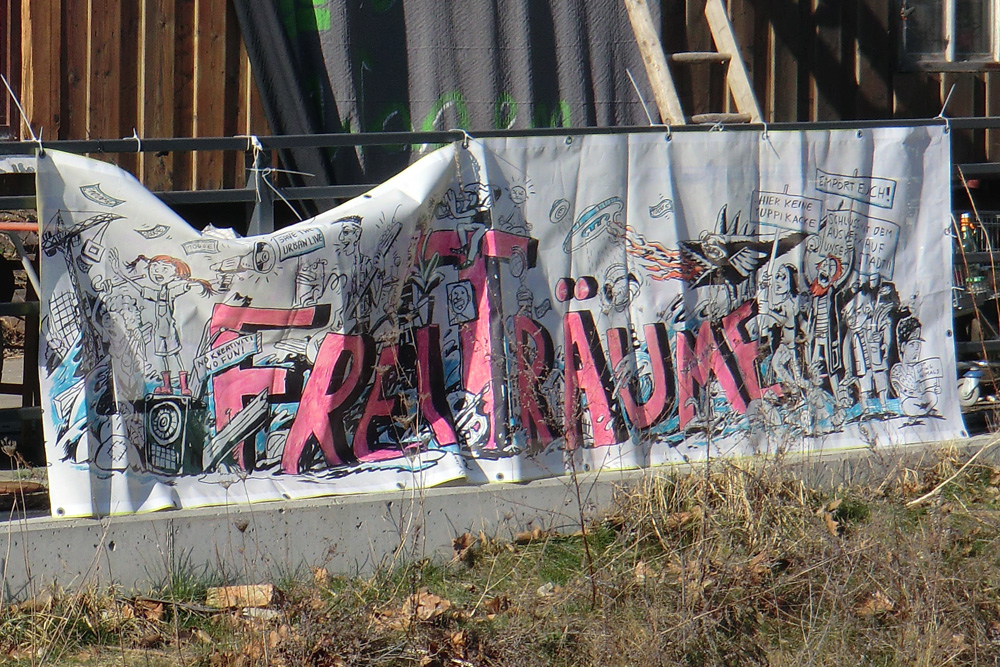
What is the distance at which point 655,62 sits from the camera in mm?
5918

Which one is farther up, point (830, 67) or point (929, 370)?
point (830, 67)

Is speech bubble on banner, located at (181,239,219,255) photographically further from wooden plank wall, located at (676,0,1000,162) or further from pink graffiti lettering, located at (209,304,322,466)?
wooden plank wall, located at (676,0,1000,162)

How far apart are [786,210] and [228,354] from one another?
3.07 meters

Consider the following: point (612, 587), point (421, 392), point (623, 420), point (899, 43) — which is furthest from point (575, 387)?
point (899, 43)

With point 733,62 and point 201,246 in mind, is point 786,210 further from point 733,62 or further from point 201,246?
point 201,246

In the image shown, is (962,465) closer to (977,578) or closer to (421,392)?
(977,578)

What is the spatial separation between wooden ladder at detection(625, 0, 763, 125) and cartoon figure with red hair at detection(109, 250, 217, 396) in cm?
280

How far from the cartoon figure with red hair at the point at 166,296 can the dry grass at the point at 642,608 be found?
913 mm

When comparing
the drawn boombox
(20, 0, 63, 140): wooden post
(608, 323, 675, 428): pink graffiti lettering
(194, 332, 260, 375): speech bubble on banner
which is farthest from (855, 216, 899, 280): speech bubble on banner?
(20, 0, 63, 140): wooden post

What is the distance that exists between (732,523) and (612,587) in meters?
0.79

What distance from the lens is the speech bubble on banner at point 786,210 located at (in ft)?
18.5

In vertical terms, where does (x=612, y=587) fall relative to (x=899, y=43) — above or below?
below

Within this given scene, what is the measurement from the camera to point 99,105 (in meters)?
5.84

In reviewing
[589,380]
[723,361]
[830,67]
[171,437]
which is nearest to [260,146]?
[171,437]
